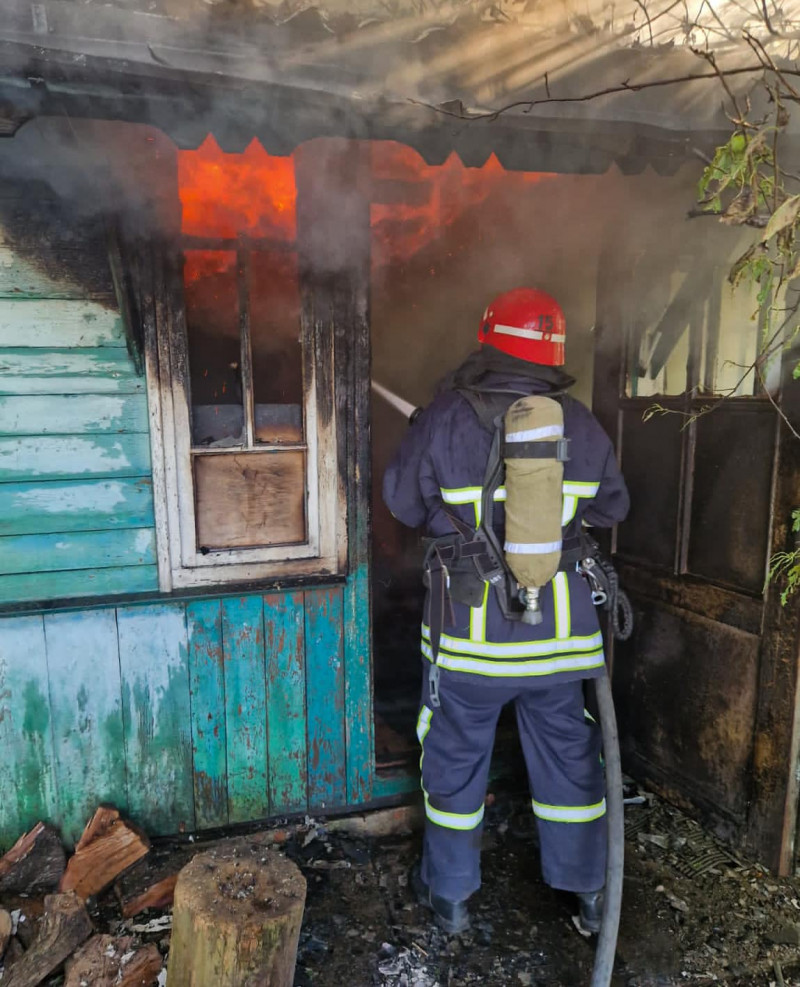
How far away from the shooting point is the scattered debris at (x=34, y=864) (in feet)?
10.6

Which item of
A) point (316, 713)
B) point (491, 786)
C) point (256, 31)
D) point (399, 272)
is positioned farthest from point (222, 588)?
point (399, 272)

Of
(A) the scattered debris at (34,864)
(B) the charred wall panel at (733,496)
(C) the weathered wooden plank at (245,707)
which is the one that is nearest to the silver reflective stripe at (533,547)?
(B) the charred wall panel at (733,496)

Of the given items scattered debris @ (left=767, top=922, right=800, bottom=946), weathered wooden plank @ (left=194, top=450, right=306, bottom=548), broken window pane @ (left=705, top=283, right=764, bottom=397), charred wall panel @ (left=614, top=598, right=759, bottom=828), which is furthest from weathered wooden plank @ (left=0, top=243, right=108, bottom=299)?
scattered debris @ (left=767, top=922, right=800, bottom=946)

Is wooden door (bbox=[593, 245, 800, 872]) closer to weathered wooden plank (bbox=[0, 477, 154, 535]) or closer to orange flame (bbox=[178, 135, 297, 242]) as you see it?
orange flame (bbox=[178, 135, 297, 242])

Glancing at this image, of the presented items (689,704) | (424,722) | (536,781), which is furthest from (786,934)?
(424,722)

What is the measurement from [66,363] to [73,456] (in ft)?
1.35

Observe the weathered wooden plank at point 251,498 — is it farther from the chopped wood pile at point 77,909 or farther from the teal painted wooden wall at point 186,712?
the chopped wood pile at point 77,909

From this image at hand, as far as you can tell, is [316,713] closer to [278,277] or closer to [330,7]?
[278,277]

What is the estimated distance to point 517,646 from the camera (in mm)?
3018

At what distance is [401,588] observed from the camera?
6.42m

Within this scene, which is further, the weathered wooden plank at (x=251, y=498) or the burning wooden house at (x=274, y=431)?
the weathered wooden plank at (x=251, y=498)

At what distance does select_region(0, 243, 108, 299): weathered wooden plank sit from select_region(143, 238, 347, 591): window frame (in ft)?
1.26

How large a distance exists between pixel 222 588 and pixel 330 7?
2.50m

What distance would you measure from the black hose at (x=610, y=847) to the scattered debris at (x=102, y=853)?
2055 millimetres
